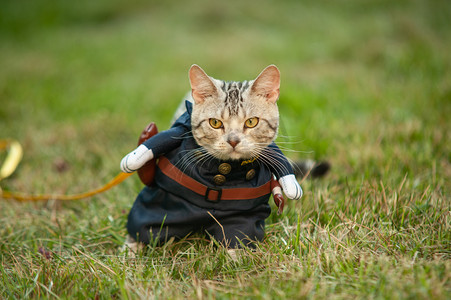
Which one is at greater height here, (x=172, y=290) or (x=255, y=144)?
(x=255, y=144)

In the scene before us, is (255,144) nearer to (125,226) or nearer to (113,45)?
(125,226)

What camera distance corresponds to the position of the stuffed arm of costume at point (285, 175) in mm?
1720

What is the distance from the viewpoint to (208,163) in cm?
182

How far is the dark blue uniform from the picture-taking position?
181 centimetres

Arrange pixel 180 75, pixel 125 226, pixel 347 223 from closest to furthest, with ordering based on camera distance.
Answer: pixel 347 223 → pixel 125 226 → pixel 180 75

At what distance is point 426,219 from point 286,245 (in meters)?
0.81

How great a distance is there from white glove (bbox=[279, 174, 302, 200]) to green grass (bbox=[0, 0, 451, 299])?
158 mm

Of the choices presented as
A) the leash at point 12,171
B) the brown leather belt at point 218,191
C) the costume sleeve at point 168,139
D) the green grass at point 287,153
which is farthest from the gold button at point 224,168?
the leash at point 12,171

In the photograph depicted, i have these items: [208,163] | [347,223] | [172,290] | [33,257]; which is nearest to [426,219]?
[347,223]

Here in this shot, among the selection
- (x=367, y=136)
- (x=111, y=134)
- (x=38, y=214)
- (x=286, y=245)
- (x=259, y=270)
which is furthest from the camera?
(x=111, y=134)

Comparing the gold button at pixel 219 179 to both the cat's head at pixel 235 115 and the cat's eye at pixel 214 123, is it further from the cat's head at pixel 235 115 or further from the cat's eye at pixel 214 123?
the cat's eye at pixel 214 123

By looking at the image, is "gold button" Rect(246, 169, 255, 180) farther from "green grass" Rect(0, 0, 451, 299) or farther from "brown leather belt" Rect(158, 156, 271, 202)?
"green grass" Rect(0, 0, 451, 299)

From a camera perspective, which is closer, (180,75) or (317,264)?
(317,264)

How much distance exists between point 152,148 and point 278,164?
0.71 meters
